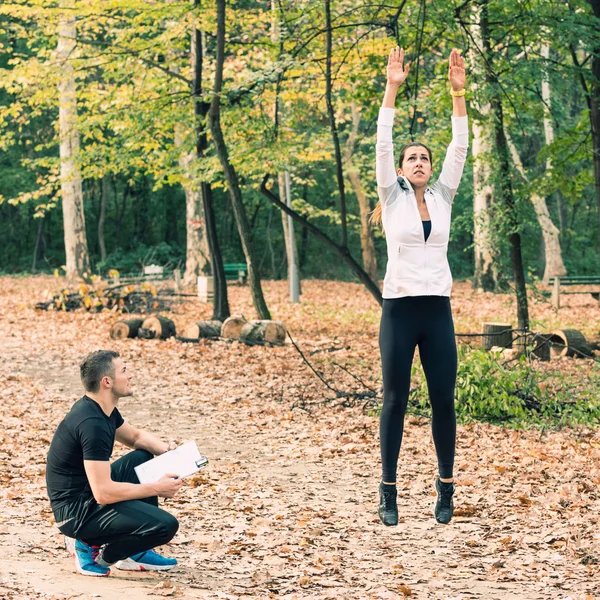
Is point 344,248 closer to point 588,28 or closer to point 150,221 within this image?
point 588,28

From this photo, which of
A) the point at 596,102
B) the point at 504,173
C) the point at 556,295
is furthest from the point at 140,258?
the point at 596,102

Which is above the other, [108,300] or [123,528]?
[108,300]

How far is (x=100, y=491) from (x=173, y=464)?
0.43 metres

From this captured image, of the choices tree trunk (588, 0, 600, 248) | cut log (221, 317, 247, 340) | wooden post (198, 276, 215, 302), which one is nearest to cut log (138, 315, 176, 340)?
cut log (221, 317, 247, 340)

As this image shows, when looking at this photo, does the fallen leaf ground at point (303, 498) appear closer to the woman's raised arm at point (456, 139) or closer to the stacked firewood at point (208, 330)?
the stacked firewood at point (208, 330)

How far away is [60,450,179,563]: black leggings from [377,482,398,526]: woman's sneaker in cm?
119

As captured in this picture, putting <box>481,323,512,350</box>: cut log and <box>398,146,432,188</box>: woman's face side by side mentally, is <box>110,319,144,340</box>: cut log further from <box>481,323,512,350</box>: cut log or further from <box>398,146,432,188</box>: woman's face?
<box>398,146,432,188</box>: woman's face

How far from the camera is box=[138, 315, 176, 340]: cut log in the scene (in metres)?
15.6

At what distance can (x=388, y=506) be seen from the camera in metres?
5.16

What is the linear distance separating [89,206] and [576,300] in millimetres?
22627

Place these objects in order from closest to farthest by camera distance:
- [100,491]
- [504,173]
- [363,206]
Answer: [100,491], [504,173], [363,206]

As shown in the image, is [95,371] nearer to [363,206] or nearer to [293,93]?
[293,93]

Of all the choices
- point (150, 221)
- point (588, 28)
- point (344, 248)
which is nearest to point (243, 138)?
point (344, 248)

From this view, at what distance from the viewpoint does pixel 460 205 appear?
118 ft
